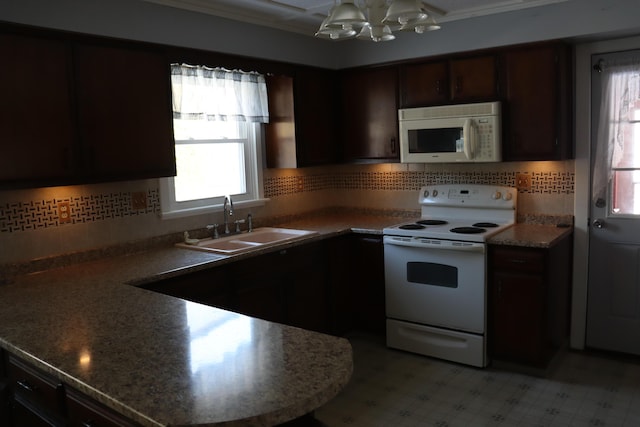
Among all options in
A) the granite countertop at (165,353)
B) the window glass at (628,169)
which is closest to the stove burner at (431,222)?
the window glass at (628,169)

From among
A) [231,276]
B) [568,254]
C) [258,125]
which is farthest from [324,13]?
[568,254]

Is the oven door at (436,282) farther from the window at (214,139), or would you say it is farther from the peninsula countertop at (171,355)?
the peninsula countertop at (171,355)

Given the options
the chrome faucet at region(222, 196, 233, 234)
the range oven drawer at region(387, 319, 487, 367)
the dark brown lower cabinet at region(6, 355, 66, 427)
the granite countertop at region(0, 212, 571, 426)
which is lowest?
the range oven drawer at region(387, 319, 487, 367)

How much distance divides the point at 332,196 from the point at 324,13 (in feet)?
5.61

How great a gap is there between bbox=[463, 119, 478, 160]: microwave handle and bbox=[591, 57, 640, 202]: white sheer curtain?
2.67 feet

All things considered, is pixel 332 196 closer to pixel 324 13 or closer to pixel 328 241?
pixel 328 241

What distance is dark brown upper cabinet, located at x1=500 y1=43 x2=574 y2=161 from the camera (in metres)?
3.46

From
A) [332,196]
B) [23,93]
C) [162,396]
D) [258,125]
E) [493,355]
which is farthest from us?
[332,196]

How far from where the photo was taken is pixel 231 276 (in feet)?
10.3

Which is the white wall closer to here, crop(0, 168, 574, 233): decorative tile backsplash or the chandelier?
crop(0, 168, 574, 233): decorative tile backsplash

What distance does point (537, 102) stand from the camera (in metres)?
3.51

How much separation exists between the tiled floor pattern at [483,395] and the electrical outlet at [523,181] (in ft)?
3.97

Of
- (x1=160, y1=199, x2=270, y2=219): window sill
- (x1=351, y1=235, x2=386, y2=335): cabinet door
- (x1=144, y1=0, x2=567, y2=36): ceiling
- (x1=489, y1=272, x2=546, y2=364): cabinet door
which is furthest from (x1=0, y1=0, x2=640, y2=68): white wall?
(x1=489, y1=272, x2=546, y2=364): cabinet door

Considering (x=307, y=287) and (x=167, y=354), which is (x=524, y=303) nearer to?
(x=307, y=287)
